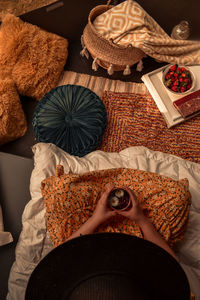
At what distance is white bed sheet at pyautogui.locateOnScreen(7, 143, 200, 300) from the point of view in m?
1.19

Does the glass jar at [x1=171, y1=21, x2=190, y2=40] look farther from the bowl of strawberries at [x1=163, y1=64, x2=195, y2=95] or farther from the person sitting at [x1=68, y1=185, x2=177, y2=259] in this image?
the person sitting at [x1=68, y1=185, x2=177, y2=259]

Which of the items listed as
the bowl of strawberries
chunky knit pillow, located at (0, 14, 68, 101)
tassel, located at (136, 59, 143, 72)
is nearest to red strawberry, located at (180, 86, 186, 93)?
the bowl of strawberries

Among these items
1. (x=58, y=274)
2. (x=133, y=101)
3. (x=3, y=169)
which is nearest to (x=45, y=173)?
(x=3, y=169)

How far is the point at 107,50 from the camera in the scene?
1.70 m

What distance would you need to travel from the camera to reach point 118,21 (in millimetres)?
1707

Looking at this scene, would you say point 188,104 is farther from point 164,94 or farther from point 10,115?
point 10,115

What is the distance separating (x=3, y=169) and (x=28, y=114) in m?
0.53

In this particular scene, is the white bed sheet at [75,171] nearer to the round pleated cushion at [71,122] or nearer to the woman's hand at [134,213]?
the round pleated cushion at [71,122]

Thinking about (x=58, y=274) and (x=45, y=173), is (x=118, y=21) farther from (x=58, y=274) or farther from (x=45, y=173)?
(x=58, y=274)

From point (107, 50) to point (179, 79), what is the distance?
52 centimetres

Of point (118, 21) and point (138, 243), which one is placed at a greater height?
point (118, 21)

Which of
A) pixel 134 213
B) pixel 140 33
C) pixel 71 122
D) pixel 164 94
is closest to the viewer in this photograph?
pixel 134 213

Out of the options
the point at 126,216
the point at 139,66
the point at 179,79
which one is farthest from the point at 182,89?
the point at 126,216

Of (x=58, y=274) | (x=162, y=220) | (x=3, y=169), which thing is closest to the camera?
(x=58, y=274)
